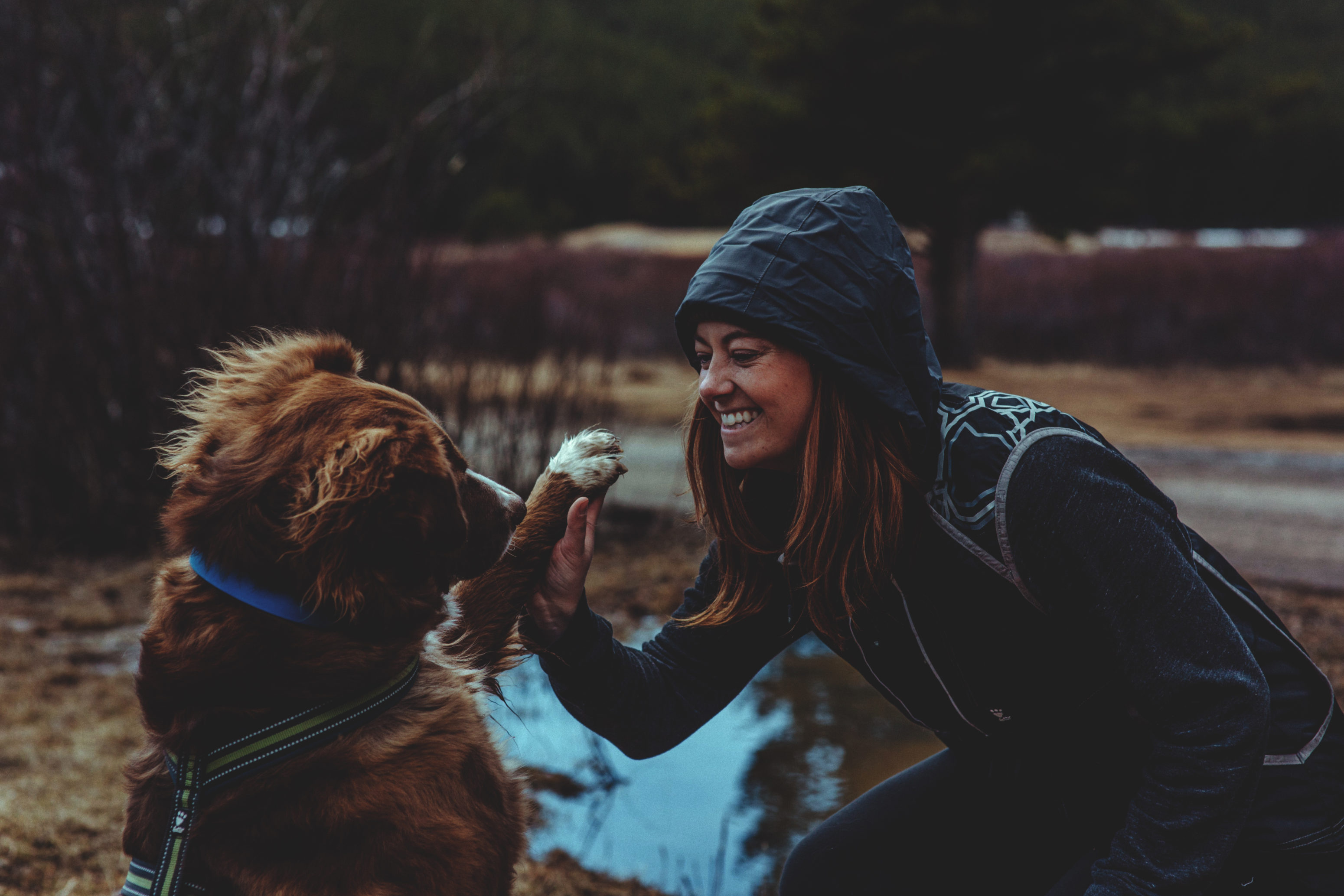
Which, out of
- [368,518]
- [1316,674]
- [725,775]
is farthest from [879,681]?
[725,775]

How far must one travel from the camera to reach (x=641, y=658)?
2389 millimetres

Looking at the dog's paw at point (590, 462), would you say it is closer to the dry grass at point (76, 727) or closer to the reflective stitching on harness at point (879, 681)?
the reflective stitching on harness at point (879, 681)

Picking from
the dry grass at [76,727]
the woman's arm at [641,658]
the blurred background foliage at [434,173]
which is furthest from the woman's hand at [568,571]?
the blurred background foliage at [434,173]

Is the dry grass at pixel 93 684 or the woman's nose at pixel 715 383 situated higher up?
the woman's nose at pixel 715 383

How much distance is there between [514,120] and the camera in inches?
1957

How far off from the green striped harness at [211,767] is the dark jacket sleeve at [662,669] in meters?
0.53

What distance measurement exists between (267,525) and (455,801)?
0.62 meters

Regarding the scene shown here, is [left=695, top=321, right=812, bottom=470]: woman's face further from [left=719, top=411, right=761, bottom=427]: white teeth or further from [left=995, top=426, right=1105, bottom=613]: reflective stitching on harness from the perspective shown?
[left=995, top=426, right=1105, bottom=613]: reflective stitching on harness

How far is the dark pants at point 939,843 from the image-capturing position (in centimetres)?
229

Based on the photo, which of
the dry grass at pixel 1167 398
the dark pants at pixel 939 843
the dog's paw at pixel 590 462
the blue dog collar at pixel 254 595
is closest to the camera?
the blue dog collar at pixel 254 595

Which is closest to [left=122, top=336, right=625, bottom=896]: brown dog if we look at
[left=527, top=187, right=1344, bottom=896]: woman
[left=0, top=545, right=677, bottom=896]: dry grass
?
[left=527, top=187, right=1344, bottom=896]: woman

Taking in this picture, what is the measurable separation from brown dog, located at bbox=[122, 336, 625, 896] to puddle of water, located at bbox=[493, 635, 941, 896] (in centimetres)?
73

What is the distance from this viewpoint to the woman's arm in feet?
7.54

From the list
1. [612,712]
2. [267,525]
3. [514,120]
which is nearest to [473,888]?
[612,712]
